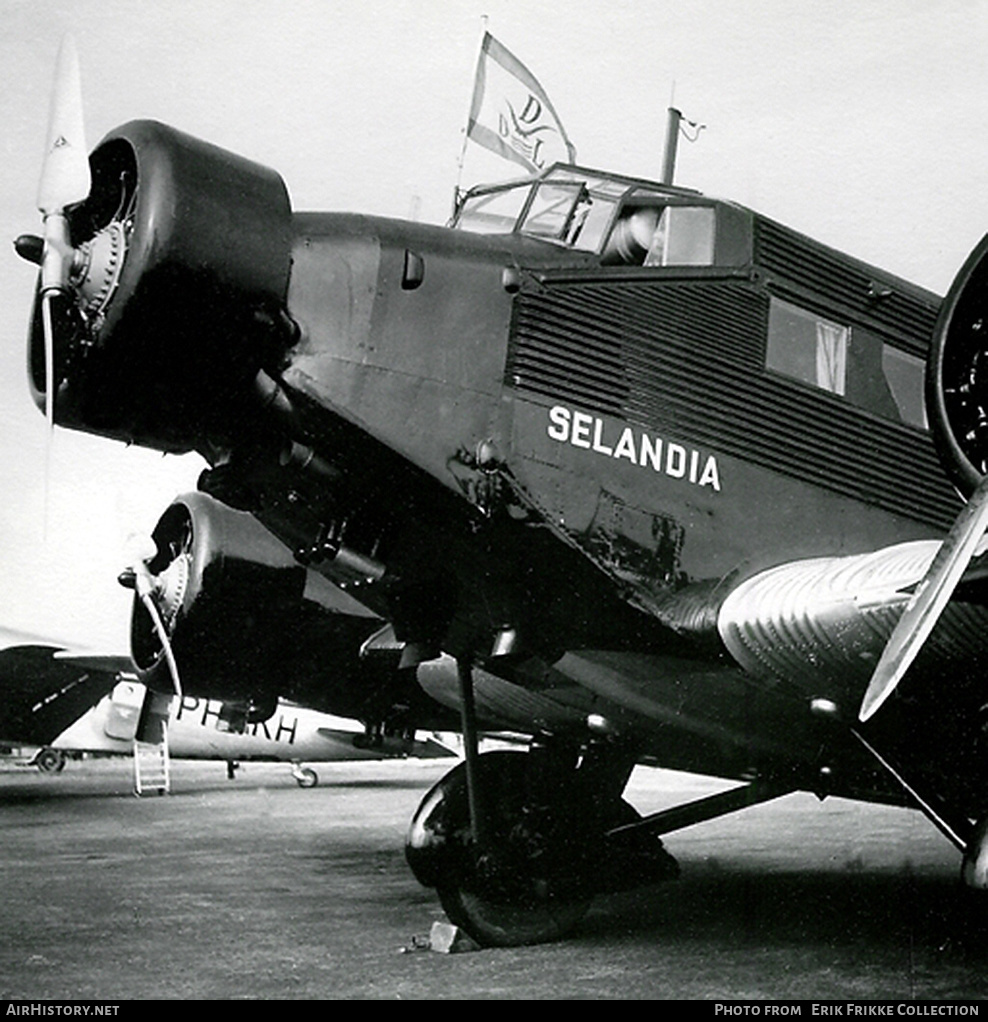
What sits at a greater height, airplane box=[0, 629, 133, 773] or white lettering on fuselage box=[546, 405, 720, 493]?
white lettering on fuselage box=[546, 405, 720, 493]

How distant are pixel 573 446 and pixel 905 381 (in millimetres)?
1885

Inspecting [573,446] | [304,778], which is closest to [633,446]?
[573,446]

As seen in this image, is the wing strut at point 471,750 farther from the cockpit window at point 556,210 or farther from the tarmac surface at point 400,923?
the cockpit window at point 556,210

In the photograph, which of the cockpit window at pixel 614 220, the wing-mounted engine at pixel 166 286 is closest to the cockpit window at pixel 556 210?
the cockpit window at pixel 614 220

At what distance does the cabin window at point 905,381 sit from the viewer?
523cm

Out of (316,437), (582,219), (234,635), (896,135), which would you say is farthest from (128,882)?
(896,135)

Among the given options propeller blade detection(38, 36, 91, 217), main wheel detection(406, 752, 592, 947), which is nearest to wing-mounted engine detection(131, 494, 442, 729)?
main wheel detection(406, 752, 592, 947)

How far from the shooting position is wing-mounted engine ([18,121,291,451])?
3428mm

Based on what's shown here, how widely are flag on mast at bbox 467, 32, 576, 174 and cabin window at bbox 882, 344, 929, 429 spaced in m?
2.65

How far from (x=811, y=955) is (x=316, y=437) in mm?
3095

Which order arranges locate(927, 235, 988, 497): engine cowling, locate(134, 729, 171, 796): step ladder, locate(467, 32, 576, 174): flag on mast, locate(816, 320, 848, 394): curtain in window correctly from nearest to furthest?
locate(927, 235, 988, 497): engine cowling, locate(816, 320, 848, 394): curtain in window, locate(467, 32, 576, 174): flag on mast, locate(134, 729, 171, 796): step ladder

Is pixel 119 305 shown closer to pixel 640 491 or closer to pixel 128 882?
pixel 640 491

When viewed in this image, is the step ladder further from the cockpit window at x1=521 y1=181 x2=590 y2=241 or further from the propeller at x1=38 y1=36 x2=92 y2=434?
the propeller at x1=38 y1=36 x2=92 y2=434

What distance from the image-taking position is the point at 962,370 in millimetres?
3396
